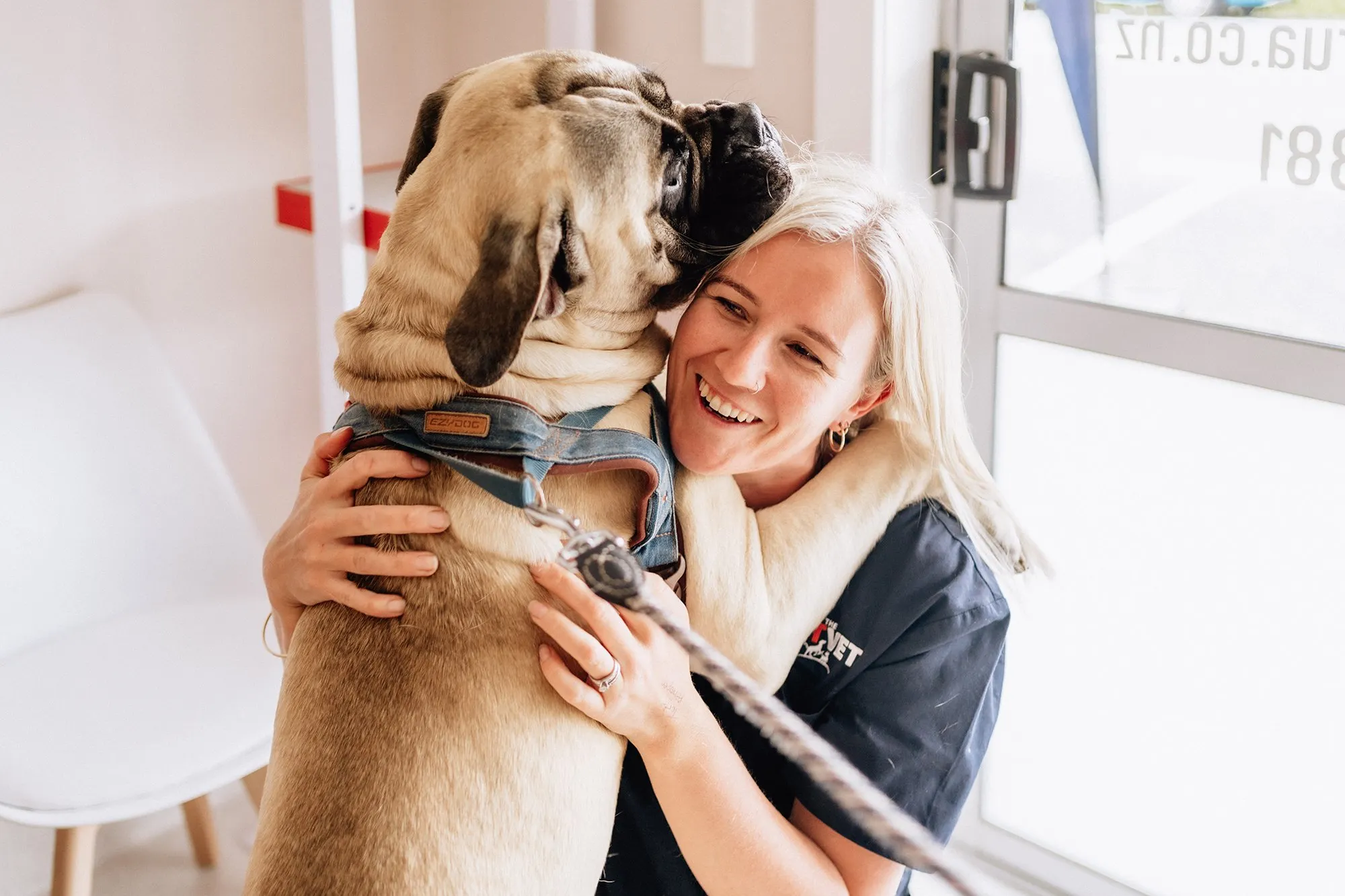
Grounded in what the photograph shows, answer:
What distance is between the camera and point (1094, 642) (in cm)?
208

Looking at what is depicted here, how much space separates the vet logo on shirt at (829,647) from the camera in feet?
4.18

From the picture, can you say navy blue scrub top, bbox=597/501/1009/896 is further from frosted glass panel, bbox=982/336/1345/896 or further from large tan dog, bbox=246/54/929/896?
frosted glass panel, bbox=982/336/1345/896

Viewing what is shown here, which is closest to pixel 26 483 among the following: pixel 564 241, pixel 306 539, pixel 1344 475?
pixel 306 539

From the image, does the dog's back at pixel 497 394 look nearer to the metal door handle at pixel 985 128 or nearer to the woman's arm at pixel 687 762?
the woman's arm at pixel 687 762

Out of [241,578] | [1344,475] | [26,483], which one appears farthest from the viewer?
[241,578]

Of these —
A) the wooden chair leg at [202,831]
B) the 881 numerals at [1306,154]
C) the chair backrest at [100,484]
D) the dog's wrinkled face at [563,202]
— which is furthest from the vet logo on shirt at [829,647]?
the wooden chair leg at [202,831]

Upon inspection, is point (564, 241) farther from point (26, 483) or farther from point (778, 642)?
point (26, 483)

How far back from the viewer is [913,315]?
1.27 meters

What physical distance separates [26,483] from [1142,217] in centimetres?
193

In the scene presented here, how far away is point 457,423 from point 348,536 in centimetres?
15

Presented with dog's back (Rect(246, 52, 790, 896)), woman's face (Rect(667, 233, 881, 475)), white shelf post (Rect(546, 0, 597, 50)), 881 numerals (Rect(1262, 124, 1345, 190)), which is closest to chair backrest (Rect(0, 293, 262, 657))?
white shelf post (Rect(546, 0, 597, 50))

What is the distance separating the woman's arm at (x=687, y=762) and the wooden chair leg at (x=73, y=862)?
1.19 meters

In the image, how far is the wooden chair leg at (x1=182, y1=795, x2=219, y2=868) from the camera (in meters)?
2.41

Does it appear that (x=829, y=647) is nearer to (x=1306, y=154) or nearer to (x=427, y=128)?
(x=427, y=128)
